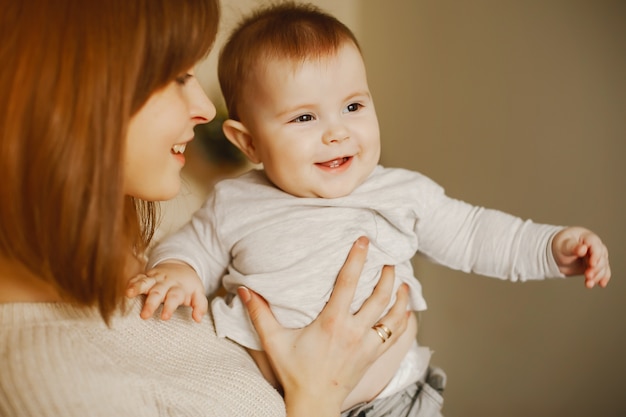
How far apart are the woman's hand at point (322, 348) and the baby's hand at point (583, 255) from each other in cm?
36

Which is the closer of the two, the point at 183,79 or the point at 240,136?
the point at 183,79

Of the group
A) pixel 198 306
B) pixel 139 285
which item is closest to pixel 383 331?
pixel 198 306

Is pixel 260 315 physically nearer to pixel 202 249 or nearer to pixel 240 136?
pixel 202 249

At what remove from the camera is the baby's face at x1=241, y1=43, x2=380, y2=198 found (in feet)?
3.10

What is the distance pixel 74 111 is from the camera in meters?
0.63

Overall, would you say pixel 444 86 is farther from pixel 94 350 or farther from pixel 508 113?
pixel 94 350

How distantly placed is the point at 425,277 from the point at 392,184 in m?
0.62

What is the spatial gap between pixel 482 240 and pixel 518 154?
315 millimetres

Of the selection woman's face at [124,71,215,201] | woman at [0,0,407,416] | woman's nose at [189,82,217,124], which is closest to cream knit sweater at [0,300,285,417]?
woman at [0,0,407,416]

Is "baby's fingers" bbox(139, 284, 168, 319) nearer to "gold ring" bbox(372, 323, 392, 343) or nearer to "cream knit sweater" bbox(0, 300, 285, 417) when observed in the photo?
"cream knit sweater" bbox(0, 300, 285, 417)

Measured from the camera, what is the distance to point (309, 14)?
1.01 m

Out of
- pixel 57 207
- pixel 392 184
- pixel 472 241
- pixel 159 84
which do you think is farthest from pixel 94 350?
pixel 472 241

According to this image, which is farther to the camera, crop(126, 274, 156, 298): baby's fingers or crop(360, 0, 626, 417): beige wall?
crop(360, 0, 626, 417): beige wall

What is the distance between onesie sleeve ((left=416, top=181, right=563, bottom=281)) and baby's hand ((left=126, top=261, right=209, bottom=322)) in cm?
46
